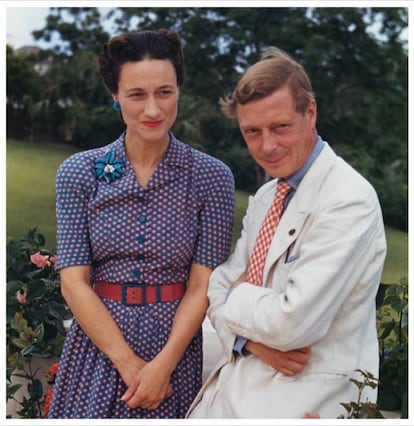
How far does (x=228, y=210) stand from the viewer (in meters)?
2.33

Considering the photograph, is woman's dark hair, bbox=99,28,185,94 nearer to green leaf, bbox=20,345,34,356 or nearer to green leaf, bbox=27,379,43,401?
green leaf, bbox=20,345,34,356

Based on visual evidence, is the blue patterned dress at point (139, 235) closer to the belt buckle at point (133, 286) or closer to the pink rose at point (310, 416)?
the belt buckle at point (133, 286)

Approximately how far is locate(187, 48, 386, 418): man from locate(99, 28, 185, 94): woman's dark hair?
Result: 250 millimetres

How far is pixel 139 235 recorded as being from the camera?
2271mm

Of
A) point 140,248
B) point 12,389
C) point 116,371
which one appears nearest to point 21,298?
point 12,389

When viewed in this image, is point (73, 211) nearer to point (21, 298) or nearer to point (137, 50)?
point (137, 50)

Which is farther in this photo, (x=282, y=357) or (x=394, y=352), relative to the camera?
(x=394, y=352)

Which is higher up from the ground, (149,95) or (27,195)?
(149,95)

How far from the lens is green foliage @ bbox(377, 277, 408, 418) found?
8.13 ft

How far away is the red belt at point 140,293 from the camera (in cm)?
232

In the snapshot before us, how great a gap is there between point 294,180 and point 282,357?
52cm

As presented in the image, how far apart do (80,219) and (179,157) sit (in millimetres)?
380
